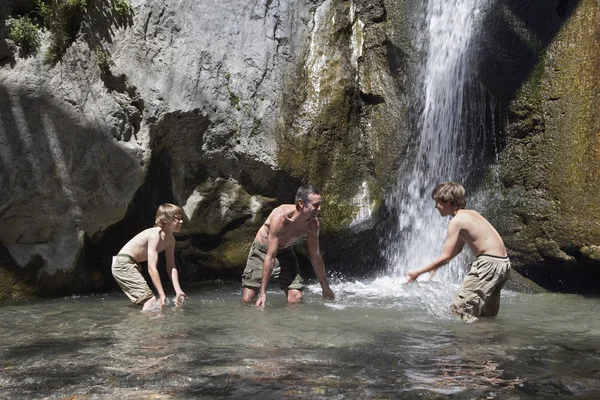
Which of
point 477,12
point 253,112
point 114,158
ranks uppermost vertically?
point 477,12

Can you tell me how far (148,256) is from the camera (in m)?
7.07

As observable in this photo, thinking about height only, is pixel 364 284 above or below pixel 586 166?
below

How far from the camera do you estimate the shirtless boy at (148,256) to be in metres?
7.03

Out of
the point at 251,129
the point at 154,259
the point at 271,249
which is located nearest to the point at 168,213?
the point at 154,259

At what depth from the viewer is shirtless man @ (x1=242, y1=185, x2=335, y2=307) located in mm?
6820

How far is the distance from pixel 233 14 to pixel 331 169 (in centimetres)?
Answer: 240

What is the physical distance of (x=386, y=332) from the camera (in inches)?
221

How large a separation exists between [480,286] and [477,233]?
45cm

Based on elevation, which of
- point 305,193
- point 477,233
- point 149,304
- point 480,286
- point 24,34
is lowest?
point 149,304

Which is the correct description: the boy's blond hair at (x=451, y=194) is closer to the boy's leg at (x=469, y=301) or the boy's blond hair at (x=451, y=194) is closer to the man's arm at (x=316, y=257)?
the boy's leg at (x=469, y=301)

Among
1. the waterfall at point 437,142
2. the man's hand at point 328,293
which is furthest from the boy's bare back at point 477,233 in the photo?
the waterfall at point 437,142

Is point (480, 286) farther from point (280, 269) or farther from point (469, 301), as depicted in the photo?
point (280, 269)

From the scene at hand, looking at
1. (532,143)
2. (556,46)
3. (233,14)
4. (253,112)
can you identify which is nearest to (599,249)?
(532,143)

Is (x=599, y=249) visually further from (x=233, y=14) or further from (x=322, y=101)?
(x=233, y=14)
